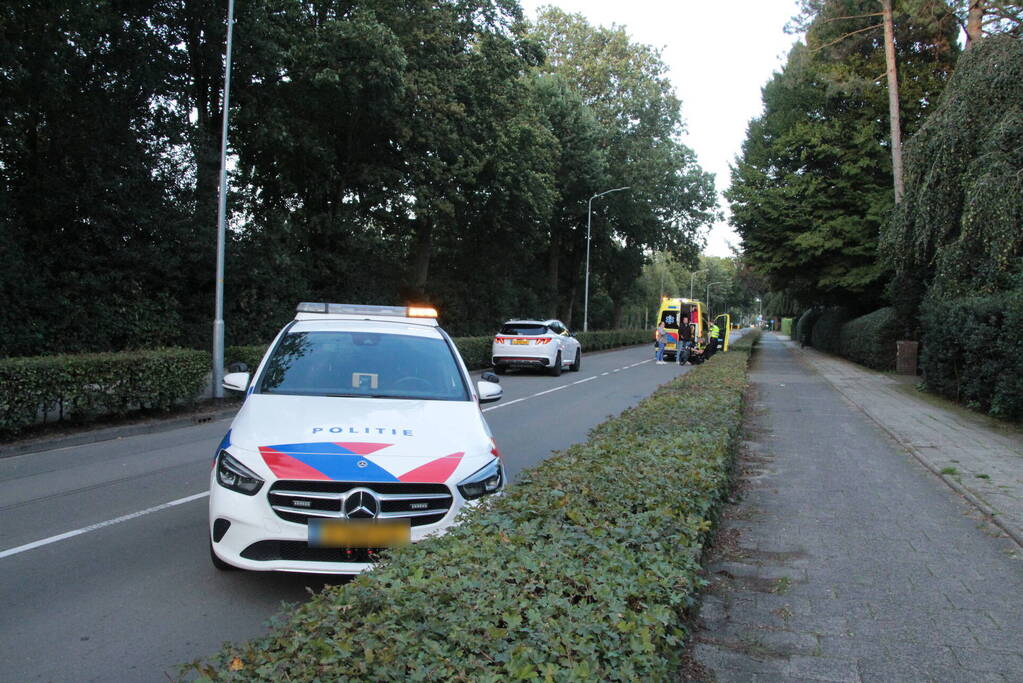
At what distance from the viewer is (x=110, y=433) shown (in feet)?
36.6

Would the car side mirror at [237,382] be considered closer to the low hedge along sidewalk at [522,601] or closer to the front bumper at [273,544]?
the front bumper at [273,544]

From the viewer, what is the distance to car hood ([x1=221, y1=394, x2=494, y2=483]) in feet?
14.1

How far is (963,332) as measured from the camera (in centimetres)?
1466

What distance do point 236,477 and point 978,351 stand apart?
14219 mm

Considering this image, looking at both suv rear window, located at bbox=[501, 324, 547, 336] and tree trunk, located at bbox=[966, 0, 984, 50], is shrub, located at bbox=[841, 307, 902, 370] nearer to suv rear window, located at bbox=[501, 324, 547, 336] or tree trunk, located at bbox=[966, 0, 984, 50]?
tree trunk, located at bbox=[966, 0, 984, 50]

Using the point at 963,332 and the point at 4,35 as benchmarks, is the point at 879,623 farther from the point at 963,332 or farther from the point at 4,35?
the point at 4,35

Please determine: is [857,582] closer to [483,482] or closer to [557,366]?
[483,482]

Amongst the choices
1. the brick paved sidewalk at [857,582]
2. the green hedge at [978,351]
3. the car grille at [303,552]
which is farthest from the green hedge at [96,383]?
the green hedge at [978,351]

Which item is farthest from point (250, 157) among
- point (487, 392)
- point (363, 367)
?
point (487, 392)

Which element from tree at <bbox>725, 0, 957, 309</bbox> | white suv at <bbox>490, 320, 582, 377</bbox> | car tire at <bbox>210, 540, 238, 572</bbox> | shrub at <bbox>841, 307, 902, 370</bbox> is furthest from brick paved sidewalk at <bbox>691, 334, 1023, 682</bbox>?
tree at <bbox>725, 0, 957, 309</bbox>

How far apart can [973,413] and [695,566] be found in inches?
520

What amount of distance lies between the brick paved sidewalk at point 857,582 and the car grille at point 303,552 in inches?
73.8

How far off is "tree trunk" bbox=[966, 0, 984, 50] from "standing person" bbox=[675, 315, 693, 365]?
12929 mm

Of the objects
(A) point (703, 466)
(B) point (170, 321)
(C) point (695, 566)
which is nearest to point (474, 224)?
(B) point (170, 321)
